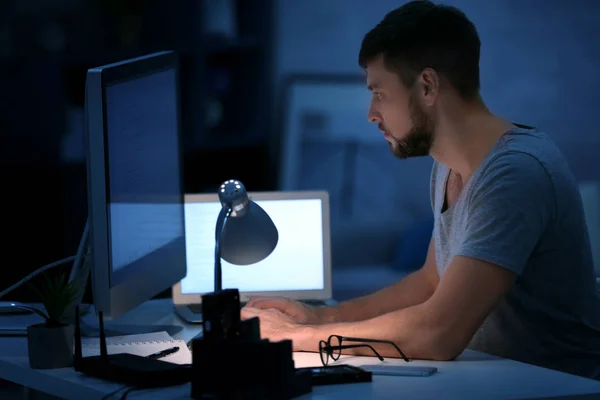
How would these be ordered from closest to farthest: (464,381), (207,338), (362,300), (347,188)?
(207,338)
(464,381)
(362,300)
(347,188)

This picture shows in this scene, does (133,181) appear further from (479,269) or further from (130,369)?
(479,269)

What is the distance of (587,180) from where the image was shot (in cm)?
518

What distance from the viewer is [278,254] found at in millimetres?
2605

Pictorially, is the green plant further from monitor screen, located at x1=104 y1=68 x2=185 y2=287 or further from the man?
the man

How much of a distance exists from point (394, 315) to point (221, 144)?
8.38ft

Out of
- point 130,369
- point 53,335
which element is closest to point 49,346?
point 53,335

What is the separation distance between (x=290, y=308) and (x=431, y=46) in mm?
658

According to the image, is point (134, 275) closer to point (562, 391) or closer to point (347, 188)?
point (562, 391)

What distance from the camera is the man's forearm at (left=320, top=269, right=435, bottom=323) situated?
2.45 meters

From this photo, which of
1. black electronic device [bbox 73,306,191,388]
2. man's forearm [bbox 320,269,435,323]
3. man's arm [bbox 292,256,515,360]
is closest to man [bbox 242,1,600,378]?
man's arm [bbox 292,256,515,360]

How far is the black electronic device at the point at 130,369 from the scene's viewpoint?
1.68 meters

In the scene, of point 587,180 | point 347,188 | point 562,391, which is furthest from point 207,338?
point 587,180

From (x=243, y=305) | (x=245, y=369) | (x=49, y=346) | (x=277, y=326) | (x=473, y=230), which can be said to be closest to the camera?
(x=245, y=369)

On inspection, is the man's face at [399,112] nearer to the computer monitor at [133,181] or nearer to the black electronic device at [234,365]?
the computer monitor at [133,181]
